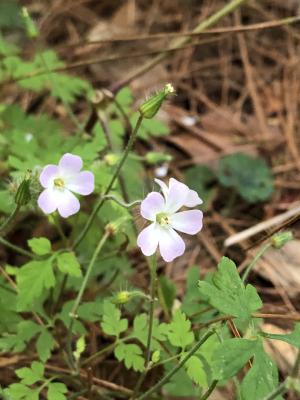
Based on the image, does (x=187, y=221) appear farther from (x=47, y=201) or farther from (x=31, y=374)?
(x=31, y=374)

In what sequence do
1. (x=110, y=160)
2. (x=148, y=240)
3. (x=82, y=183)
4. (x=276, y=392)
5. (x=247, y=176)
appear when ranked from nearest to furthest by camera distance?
(x=276, y=392), (x=148, y=240), (x=82, y=183), (x=110, y=160), (x=247, y=176)

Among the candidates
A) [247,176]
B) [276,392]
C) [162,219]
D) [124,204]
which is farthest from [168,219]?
[247,176]

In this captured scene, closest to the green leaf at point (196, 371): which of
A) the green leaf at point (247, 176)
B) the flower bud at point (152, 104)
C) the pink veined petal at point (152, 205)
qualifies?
the pink veined petal at point (152, 205)

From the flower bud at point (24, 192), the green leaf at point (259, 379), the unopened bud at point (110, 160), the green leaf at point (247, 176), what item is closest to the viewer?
the green leaf at point (259, 379)

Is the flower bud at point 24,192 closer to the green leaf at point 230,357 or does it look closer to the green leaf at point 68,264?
the green leaf at point 68,264

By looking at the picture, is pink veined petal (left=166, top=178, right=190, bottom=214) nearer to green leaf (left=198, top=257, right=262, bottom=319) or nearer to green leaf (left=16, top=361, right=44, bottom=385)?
green leaf (left=198, top=257, right=262, bottom=319)

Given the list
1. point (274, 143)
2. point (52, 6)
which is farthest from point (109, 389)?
point (52, 6)
